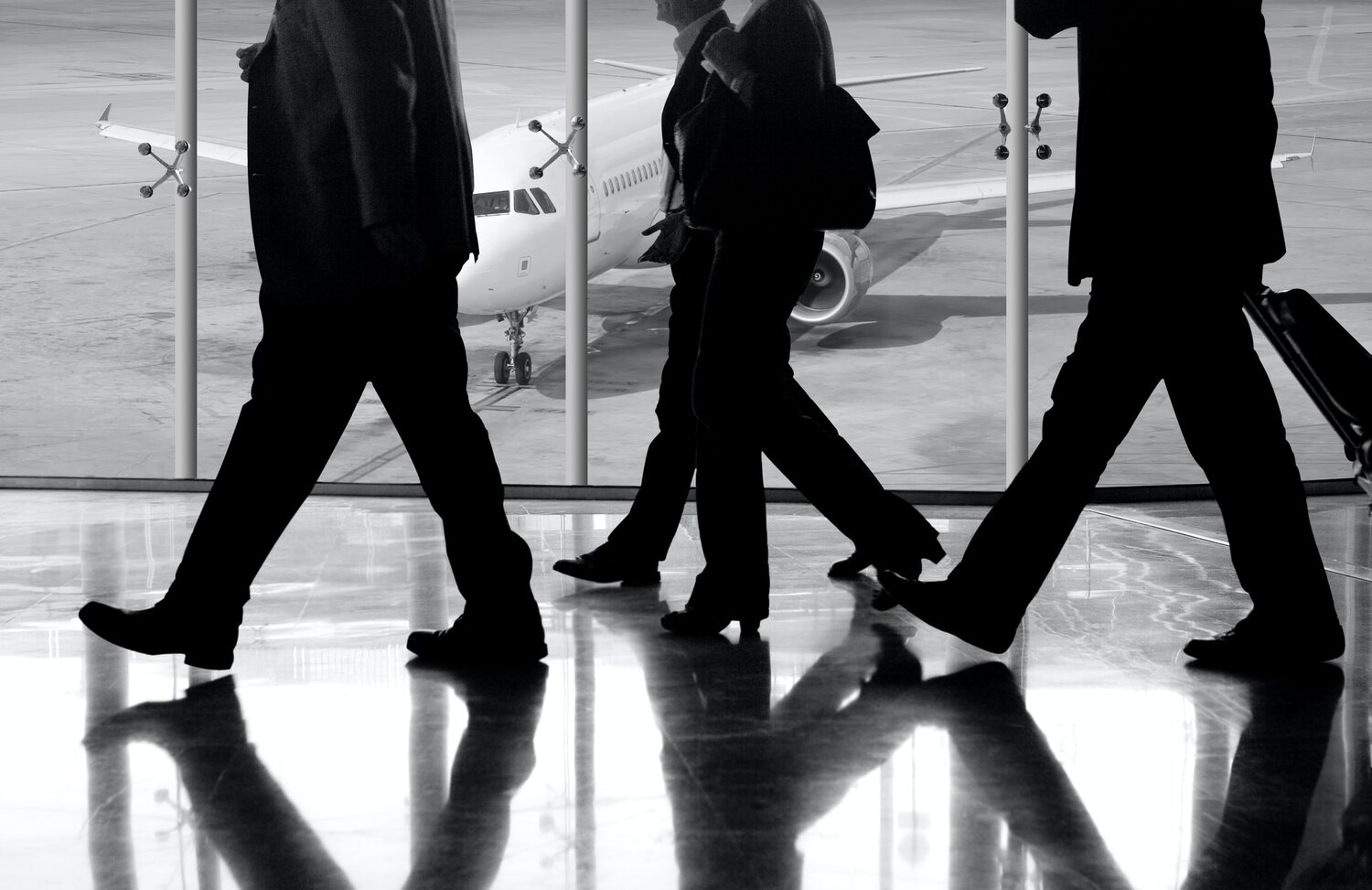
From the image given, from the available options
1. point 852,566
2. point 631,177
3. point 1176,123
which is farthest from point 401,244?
point 631,177

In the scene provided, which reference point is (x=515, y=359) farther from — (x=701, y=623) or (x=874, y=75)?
(x=701, y=623)

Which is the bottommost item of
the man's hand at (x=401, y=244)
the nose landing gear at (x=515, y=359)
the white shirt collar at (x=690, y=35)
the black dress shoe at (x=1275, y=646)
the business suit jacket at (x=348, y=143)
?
the nose landing gear at (x=515, y=359)

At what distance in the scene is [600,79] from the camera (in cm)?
533

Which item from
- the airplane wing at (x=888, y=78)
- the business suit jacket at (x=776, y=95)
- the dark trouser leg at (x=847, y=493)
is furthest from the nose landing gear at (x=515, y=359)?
the business suit jacket at (x=776, y=95)

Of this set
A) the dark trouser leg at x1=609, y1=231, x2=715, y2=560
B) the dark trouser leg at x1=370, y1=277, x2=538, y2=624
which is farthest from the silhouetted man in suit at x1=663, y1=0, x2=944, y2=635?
the dark trouser leg at x1=370, y1=277, x2=538, y2=624

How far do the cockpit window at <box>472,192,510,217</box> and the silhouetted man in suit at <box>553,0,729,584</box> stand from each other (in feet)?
13.7

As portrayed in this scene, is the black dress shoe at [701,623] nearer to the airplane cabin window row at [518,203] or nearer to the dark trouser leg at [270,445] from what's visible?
the dark trouser leg at [270,445]

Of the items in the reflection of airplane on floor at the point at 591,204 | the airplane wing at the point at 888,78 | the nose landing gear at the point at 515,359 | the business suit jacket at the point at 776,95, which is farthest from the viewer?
the nose landing gear at the point at 515,359

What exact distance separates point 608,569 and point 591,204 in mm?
2270

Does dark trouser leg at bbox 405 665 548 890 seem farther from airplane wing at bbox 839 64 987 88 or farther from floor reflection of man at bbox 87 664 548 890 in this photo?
airplane wing at bbox 839 64 987 88

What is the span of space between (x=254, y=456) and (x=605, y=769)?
922 millimetres

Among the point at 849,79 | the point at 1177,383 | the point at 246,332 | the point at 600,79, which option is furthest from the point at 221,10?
the point at 1177,383

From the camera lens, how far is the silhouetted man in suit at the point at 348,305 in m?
2.68

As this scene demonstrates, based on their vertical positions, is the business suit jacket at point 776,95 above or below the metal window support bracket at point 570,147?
above
